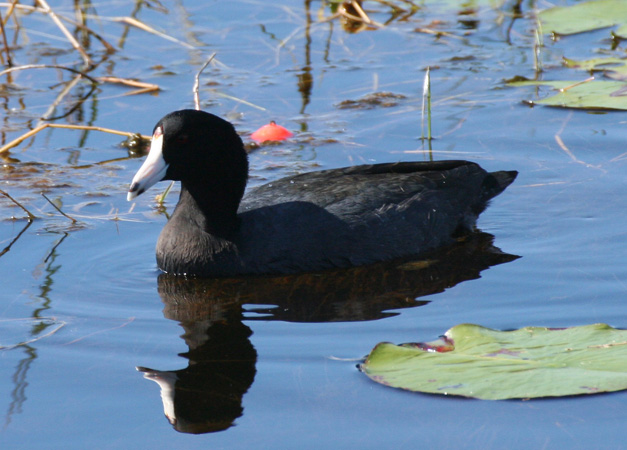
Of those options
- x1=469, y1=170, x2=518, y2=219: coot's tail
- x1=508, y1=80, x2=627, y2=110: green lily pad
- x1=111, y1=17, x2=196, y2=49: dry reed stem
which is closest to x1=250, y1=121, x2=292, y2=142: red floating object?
x1=469, y1=170, x2=518, y2=219: coot's tail

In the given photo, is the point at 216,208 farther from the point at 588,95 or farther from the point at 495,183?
the point at 588,95

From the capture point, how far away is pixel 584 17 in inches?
318

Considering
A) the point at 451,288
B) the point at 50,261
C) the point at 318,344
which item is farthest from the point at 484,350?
the point at 50,261

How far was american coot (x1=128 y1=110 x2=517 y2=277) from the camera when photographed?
4.64 metres

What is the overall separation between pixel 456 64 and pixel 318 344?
14.0ft

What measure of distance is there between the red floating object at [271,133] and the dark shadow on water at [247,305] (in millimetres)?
1704

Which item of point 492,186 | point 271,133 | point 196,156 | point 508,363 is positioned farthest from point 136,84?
point 508,363

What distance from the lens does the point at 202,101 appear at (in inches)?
282

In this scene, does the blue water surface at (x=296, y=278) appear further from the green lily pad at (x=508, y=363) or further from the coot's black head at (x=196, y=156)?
the coot's black head at (x=196, y=156)

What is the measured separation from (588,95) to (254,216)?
287 cm

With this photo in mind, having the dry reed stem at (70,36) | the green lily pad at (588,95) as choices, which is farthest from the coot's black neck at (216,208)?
the dry reed stem at (70,36)

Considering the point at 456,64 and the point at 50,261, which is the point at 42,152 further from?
the point at 456,64

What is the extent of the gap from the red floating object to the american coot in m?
1.46

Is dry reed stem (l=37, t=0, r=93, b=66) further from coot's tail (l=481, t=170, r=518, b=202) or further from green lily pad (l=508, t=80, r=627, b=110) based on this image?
coot's tail (l=481, t=170, r=518, b=202)
